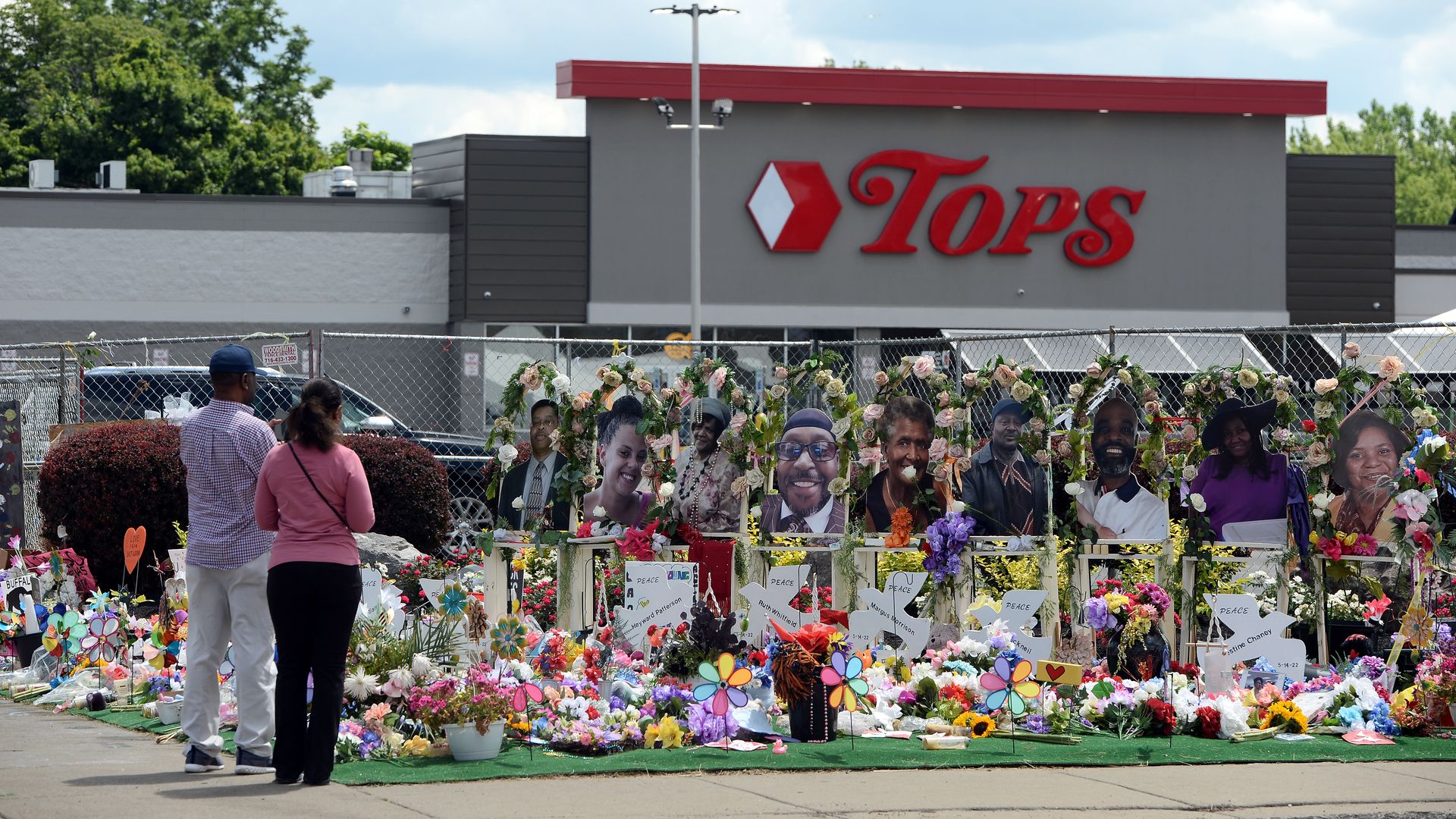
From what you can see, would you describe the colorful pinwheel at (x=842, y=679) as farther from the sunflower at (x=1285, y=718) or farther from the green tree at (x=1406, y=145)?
the green tree at (x=1406, y=145)

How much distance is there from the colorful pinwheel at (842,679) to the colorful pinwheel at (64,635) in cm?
455

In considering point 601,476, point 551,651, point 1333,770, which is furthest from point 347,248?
Answer: point 1333,770

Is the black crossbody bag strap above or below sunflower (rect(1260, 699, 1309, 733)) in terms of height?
above

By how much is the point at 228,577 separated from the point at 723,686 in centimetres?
228

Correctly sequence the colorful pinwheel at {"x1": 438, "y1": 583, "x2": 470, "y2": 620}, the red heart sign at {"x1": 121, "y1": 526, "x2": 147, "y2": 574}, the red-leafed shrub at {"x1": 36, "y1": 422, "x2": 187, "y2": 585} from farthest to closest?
the red-leafed shrub at {"x1": 36, "y1": 422, "x2": 187, "y2": 585}, the red heart sign at {"x1": 121, "y1": 526, "x2": 147, "y2": 574}, the colorful pinwheel at {"x1": 438, "y1": 583, "x2": 470, "y2": 620}

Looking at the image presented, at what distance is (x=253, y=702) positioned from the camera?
23.9ft

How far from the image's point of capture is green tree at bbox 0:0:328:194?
4247 cm

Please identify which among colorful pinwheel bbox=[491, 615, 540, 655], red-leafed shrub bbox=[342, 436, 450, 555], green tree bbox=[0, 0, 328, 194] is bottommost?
colorful pinwheel bbox=[491, 615, 540, 655]

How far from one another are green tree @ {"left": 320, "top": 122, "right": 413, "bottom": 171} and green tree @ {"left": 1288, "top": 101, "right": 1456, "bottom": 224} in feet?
149

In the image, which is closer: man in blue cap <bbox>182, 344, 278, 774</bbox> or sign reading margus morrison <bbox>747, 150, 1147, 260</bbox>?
man in blue cap <bbox>182, 344, 278, 774</bbox>

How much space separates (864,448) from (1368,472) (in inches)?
115

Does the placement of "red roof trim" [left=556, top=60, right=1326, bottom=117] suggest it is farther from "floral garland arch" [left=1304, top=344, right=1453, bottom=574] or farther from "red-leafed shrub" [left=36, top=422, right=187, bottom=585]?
"floral garland arch" [left=1304, top=344, right=1453, bottom=574]

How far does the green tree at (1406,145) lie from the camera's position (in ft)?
257

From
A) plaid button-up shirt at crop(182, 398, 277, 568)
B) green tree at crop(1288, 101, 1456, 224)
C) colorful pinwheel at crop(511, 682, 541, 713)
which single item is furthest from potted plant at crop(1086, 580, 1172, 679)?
green tree at crop(1288, 101, 1456, 224)
